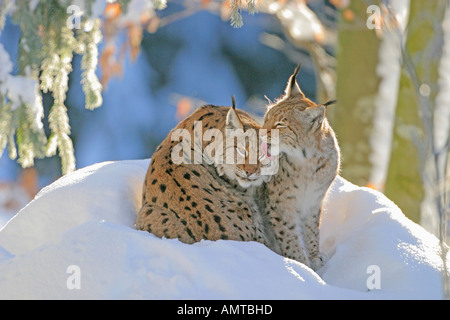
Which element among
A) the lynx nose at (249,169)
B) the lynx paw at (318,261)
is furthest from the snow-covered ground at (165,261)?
the lynx nose at (249,169)

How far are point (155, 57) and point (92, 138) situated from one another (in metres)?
2.05

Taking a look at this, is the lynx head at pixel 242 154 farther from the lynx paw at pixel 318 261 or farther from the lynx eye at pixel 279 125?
the lynx paw at pixel 318 261

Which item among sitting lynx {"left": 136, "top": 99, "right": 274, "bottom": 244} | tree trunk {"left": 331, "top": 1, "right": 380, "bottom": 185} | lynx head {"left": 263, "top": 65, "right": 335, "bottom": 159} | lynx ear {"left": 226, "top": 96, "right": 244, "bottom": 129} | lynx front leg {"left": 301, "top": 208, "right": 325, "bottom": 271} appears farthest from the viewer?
tree trunk {"left": 331, "top": 1, "right": 380, "bottom": 185}

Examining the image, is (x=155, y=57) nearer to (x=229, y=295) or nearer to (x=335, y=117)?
(x=335, y=117)

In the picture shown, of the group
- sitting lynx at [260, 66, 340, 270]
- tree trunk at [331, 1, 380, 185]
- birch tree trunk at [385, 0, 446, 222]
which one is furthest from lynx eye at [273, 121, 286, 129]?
tree trunk at [331, 1, 380, 185]

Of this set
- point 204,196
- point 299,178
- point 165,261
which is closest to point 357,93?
point 299,178

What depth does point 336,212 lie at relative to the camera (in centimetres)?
421

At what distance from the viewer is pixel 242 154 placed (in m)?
3.60

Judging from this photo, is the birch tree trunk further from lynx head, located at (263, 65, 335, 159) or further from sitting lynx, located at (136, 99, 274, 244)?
sitting lynx, located at (136, 99, 274, 244)

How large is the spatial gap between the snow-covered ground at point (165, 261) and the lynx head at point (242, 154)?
0.53m

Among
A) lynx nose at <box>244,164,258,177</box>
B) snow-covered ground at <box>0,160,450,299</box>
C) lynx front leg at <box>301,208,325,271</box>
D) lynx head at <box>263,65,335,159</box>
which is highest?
lynx head at <box>263,65,335,159</box>

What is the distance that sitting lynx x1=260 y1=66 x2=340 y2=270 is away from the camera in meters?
3.73

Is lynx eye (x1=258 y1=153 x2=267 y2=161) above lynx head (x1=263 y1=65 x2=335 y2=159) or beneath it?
beneath

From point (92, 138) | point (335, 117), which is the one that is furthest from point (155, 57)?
point (335, 117)
